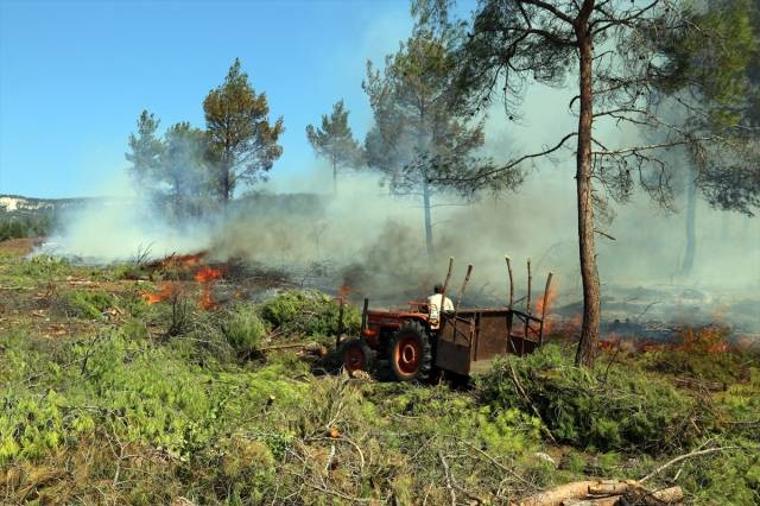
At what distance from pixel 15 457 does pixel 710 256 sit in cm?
3212

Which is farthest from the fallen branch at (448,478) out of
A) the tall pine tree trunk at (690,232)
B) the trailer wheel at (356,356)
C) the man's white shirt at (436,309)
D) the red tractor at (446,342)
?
the tall pine tree trunk at (690,232)

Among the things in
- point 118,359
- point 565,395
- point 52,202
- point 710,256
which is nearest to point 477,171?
point 565,395

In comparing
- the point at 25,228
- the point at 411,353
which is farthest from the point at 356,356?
the point at 25,228

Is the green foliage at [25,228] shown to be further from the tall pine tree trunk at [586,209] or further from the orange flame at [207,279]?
the tall pine tree trunk at [586,209]

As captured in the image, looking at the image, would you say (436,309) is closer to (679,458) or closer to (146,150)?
(679,458)

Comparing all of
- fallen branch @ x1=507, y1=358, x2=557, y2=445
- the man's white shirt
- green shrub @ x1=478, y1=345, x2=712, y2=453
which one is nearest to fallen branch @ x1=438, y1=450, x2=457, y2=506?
fallen branch @ x1=507, y1=358, x2=557, y2=445

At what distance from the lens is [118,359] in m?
7.70

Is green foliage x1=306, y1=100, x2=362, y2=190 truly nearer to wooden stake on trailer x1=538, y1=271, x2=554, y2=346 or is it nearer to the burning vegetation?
the burning vegetation

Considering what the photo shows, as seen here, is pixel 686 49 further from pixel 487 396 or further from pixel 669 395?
pixel 487 396

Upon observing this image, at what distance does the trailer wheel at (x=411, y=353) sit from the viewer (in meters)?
11.0

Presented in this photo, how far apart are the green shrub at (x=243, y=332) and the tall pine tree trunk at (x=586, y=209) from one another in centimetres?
597

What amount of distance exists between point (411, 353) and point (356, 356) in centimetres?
145

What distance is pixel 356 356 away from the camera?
1241 cm

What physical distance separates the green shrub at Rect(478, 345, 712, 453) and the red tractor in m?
1.20
